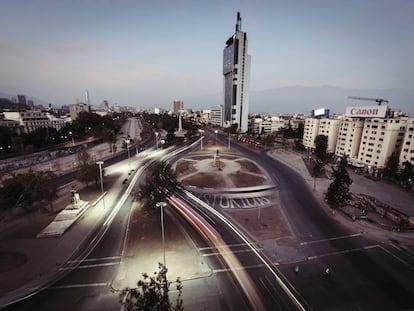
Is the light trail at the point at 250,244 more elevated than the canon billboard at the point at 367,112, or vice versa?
the canon billboard at the point at 367,112

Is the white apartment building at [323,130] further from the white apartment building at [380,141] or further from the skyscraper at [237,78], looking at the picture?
the skyscraper at [237,78]

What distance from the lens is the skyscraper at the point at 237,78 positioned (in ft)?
465

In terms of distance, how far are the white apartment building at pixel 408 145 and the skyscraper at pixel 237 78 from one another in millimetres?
99327

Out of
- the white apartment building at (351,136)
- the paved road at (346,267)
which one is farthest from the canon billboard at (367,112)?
the paved road at (346,267)

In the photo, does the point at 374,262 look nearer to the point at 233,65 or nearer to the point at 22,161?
the point at 22,161

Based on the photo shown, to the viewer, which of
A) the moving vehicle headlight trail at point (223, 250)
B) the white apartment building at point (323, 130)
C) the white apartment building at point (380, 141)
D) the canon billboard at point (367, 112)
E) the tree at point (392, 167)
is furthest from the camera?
the white apartment building at point (323, 130)

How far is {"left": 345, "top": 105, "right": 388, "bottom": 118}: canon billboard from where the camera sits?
5862cm

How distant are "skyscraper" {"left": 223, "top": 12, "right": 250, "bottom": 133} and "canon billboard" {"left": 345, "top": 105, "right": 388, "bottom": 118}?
81220 millimetres

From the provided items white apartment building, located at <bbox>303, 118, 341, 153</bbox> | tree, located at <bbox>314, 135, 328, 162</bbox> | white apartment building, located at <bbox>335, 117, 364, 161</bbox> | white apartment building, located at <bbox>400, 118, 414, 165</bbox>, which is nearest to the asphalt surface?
white apartment building, located at <bbox>400, 118, 414, 165</bbox>

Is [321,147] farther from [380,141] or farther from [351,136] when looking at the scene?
[380,141]

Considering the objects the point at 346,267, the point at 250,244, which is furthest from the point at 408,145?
the point at 250,244

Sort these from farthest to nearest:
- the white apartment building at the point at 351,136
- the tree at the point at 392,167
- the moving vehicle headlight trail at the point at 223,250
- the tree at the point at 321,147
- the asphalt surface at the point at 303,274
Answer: the tree at the point at 321,147, the white apartment building at the point at 351,136, the tree at the point at 392,167, the moving vehicle headlight trail at the point at 223,250, the asphalt surface at the point at 303,274

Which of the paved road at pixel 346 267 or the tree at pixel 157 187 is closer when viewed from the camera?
the paved road at pixel 346 267

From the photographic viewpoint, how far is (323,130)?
83.5 metres
